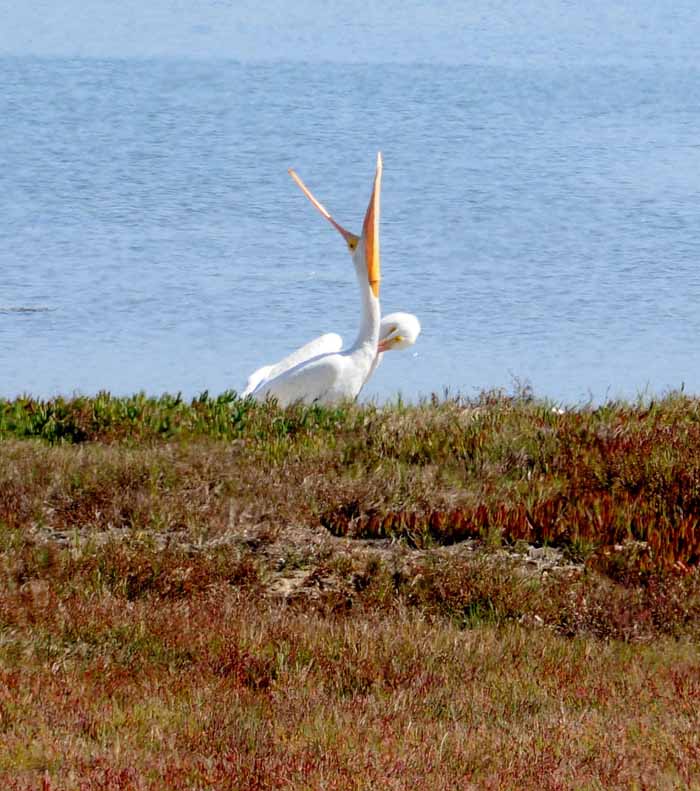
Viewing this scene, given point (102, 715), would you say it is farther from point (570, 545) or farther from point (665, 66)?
point (665, 66)

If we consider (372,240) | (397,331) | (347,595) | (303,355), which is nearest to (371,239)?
(372,240)

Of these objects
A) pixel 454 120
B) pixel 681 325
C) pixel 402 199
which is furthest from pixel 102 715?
pixel 454 120

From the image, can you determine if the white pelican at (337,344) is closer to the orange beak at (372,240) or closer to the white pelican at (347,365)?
the white pelican at (347,365)

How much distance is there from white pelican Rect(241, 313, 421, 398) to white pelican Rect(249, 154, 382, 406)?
2.2 inches

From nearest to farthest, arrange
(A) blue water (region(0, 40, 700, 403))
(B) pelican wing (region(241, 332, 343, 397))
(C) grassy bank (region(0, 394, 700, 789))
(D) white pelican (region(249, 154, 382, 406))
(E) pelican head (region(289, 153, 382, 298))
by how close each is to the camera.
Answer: (C) grassy bank (region(0, 394, 700, 789)) < (D) white pelican (region(249, 154, 382, 406)) < (E) pelican head (region(289, 153, 382, 298)) < (B) pelican wing (region(241, 332, 343, 397)) < (A) blue water (region(0, 40, 700, 403))

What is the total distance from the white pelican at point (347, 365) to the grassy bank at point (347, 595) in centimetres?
98

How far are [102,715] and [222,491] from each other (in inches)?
107

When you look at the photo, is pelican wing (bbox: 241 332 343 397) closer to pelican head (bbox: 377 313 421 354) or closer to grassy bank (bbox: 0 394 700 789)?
pelican head (bbox: 377 313 421 354)

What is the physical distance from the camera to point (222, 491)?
25.6 ft

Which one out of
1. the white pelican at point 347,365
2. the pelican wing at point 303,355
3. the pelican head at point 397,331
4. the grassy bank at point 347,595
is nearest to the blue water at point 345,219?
the pelican head at point 397,331

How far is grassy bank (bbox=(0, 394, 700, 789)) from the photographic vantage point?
493 centimetres

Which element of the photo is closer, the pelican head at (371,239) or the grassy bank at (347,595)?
the grassy bank at (347,595)

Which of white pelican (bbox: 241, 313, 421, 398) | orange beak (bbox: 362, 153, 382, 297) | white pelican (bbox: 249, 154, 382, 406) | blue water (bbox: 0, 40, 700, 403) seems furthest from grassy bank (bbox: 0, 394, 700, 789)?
blue water (bbox: 0, 40, 700, 403)

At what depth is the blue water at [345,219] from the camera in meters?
16.1
